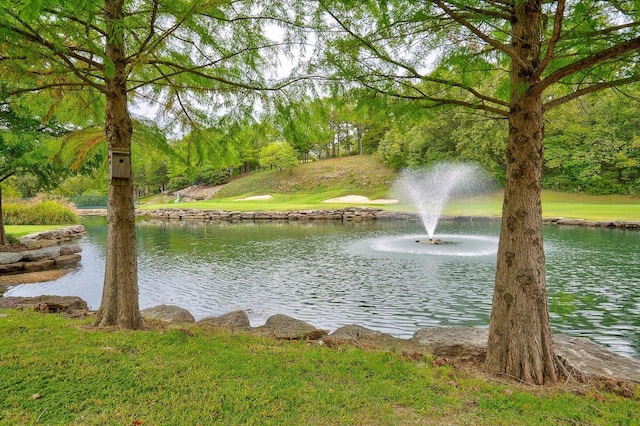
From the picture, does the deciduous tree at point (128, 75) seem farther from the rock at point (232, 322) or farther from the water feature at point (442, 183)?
the water feature at point (442, 183)

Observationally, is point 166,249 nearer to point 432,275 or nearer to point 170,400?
point 432,275

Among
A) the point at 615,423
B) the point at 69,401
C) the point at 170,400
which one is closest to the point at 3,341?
the point at 69,401

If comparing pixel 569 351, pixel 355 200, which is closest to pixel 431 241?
pixel 569 351

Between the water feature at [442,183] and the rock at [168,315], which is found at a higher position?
the water feature at [442,183]

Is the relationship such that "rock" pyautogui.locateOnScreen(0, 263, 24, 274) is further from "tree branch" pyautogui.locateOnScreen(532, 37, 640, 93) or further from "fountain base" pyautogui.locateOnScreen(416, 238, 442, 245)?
"fountain base" pyautogui.locateOnScreen(416, 238, 442, 245)

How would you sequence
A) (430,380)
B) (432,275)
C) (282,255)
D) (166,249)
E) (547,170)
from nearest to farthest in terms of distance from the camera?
(430,380), (432,275), (282,255), (166,249), (547,170)

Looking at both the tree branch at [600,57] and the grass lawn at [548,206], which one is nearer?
Answer: the tree branch at [600,57]

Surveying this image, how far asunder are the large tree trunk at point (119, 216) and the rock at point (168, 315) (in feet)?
3.55

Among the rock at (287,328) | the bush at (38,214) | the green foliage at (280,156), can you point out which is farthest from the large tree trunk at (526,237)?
the green foliage at (280,156)

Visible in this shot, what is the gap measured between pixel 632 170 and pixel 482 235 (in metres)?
21.3

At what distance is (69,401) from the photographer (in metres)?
2.77

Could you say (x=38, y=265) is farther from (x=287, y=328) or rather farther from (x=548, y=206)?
(x=548, y=206)

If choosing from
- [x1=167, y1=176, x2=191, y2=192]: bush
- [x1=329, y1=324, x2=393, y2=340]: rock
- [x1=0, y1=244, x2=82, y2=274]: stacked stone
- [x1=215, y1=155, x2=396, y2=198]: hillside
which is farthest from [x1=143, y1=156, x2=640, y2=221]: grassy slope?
[x1=329, y1=324, x2=393, y2=340]: rock

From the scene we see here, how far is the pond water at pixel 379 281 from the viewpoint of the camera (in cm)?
673
